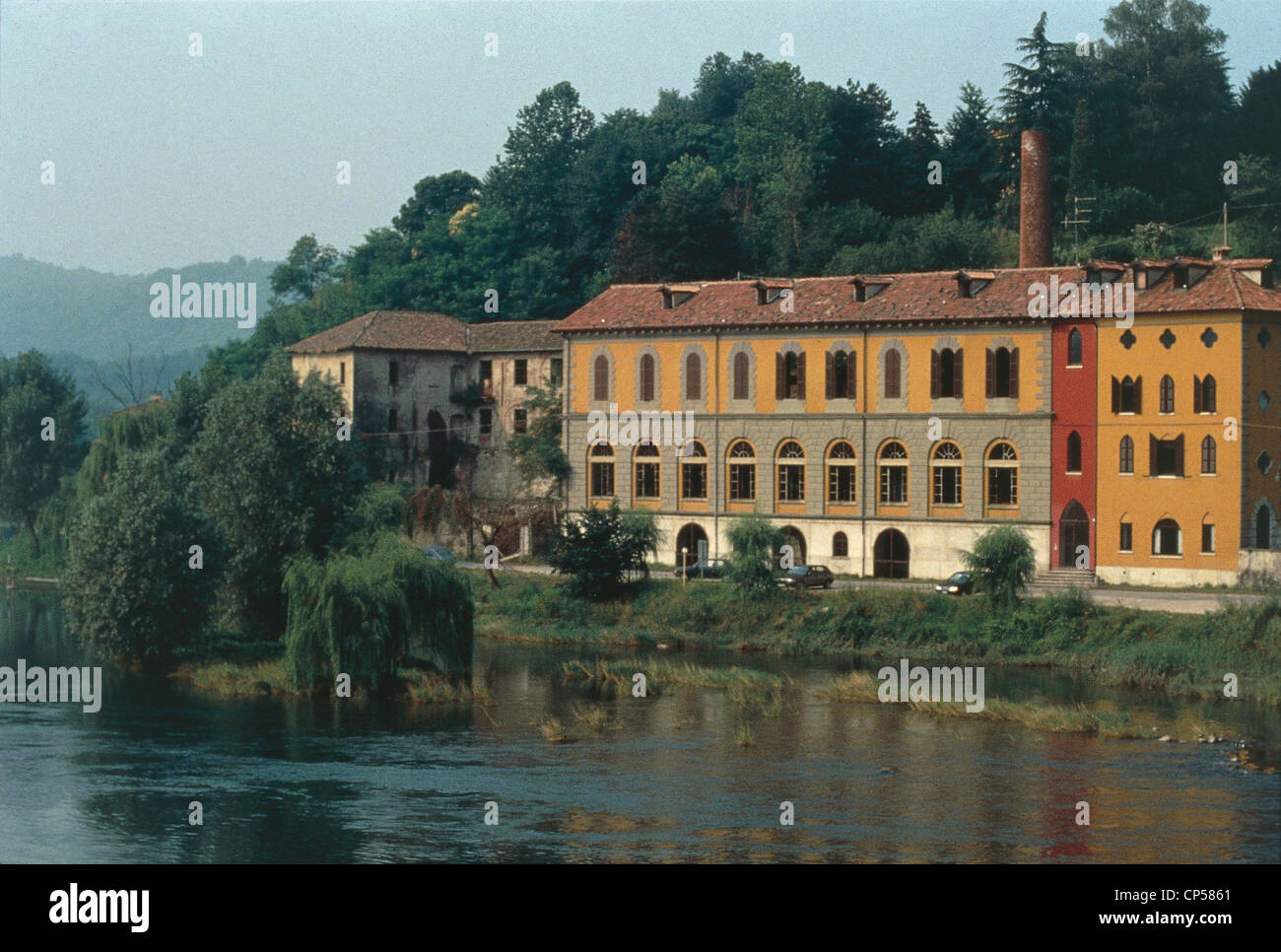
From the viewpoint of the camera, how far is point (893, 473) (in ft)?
207

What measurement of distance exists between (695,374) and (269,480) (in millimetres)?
18742

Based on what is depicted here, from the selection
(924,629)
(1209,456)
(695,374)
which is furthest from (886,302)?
(924,629)

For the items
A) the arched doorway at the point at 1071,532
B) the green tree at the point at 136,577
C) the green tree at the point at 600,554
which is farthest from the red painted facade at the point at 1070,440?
the green tree at the point at 136,577

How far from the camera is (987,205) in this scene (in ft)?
307

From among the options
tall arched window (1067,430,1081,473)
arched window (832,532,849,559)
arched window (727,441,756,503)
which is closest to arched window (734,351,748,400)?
arched window (727,441,756,503)

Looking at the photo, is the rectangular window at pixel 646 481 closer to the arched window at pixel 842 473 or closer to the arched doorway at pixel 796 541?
the arched doorway at pixel 796 541

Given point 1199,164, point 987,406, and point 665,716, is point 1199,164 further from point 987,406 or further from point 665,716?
point 665,716

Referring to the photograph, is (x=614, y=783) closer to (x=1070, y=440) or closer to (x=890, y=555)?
(x=890, y=555)

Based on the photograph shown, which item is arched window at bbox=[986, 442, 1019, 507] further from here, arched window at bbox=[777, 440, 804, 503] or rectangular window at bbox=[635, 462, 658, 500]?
rectangular window at bbox=[635, 462, 658, 500]

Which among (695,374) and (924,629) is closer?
(924,629)

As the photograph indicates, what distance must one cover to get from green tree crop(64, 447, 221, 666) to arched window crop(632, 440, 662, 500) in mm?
20361
